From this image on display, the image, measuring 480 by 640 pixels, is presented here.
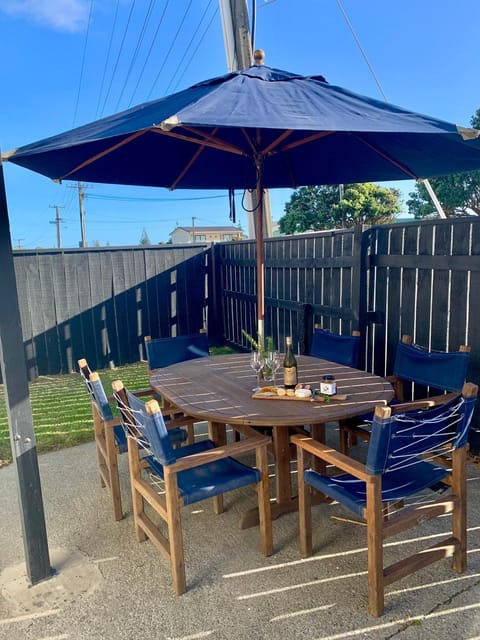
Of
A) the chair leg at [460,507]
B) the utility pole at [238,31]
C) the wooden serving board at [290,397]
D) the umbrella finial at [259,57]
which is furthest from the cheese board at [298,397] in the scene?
the utility pole at [238,31]

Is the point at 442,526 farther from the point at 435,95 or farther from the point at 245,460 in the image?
the point at 435,95

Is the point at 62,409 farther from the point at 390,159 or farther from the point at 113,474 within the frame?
the point at 390,159

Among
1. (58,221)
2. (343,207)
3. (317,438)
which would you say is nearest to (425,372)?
(317,438)

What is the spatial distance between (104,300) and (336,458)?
4.66 m

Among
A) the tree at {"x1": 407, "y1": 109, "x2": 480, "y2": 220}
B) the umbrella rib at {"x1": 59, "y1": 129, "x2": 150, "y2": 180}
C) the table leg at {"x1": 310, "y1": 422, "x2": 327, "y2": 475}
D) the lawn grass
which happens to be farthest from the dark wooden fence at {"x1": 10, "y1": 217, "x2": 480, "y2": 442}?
the tree at {"x1": 407, "y1": 109, "x2": 480, "y2": 220}

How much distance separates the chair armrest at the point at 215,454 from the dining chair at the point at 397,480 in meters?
0.17

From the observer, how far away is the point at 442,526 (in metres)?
2.41

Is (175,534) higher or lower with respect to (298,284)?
lower

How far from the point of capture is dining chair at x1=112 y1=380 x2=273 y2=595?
1.95m

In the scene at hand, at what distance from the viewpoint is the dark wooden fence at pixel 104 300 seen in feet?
18.5

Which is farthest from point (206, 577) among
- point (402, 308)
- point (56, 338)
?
point (56, 338)

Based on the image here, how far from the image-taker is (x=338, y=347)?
3406 millimetres

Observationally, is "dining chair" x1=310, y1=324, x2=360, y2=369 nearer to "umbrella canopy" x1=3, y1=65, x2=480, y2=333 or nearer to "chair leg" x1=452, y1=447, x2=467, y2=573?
"umbrella canopy" x1=3, y1=65, x2=480, y2=333

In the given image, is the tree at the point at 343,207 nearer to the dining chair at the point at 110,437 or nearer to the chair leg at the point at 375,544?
the dining chair at the point at 110,437
